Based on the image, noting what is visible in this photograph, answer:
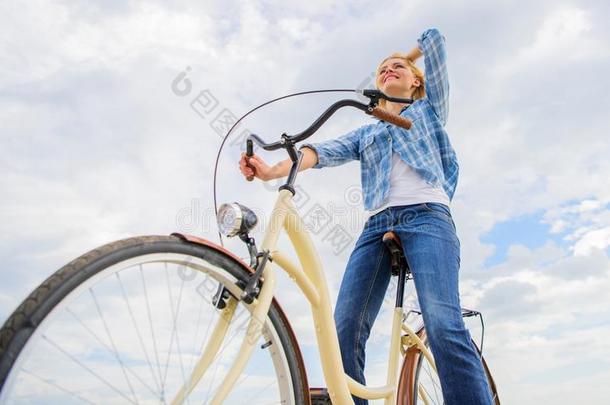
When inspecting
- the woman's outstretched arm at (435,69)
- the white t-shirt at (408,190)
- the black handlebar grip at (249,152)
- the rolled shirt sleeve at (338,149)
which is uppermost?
the woman's outstretched arm at (435,69)

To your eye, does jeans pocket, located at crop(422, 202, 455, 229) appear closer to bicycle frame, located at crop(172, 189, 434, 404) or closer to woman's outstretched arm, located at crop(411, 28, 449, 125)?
woman's outstretched arm, located at crop(411, 28, 449, 125)

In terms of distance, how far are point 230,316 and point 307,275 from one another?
1.59ft

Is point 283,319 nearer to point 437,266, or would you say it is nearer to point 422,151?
point 437,266

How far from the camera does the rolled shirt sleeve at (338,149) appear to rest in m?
2.69

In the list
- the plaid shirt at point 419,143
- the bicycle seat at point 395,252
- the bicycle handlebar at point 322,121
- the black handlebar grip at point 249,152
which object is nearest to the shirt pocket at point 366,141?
the plaid shirt at point 419,143

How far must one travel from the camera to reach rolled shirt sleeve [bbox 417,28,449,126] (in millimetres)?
3012

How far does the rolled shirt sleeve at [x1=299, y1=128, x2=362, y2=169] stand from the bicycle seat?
1.50 ft

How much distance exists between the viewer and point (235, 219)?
1824 mm

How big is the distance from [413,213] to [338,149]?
0.51m

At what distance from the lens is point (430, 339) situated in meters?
2.58

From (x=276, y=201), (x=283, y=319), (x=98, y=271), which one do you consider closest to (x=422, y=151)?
(x=276, y=201)

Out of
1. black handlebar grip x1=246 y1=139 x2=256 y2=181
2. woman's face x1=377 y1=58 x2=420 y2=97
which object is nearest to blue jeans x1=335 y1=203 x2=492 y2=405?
woman's face x1=377 y1=58 x2=420 y2=97

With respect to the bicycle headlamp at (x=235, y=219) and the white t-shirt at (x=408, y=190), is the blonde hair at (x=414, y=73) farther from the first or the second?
the bicycle headlamp at (x=235, y=219)

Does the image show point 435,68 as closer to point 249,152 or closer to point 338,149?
point 338,149
